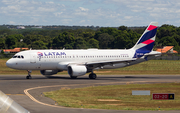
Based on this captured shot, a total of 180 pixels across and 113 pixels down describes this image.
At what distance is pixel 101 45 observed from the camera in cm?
19325

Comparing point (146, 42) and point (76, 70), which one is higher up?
point (146, 42)

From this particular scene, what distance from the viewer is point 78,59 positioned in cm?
4881

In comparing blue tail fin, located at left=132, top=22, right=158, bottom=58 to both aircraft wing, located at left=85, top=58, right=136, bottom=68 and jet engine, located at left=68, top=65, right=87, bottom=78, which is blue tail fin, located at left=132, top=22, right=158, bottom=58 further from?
jet engine, located at left=68, top=65, right=87, bottom=78

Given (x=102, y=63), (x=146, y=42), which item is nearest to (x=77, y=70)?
(x=102, y=63)

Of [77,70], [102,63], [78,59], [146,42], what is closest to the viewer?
[77,70]

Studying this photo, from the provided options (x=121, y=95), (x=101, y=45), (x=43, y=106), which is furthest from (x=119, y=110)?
(x=101, y=45)

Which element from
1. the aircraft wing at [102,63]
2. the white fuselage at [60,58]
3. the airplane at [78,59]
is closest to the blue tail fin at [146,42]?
the airplane at [78,59]

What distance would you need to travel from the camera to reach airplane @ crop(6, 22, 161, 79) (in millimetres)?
45166

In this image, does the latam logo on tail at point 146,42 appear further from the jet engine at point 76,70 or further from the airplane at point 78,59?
the jet engine at point 76,70

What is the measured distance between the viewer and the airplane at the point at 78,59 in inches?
1778

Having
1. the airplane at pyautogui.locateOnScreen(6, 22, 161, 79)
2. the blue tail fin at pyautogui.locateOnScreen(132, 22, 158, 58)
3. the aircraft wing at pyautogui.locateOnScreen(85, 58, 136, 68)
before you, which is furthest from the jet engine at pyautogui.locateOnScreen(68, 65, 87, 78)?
the blue tail fin at pyautogui.locateOnScreen(132, 22, 158, 58)

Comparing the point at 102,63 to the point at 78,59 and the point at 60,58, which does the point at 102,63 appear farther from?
the point at 60,58

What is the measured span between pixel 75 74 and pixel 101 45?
148m

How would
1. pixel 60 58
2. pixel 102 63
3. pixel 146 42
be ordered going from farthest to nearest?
pixel 146 42, pixel 102 63, pixel 60 58
